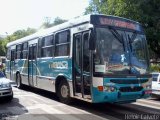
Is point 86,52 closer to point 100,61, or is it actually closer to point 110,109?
point 100,61

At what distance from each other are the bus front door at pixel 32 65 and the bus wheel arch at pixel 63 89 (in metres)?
3.02

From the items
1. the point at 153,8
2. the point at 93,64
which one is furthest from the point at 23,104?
the point at 153,8

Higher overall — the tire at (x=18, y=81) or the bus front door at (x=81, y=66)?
the bus front door at (x=81, y=66)

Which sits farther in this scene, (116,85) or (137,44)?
(137,44)

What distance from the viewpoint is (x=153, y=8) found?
26359 millimetres

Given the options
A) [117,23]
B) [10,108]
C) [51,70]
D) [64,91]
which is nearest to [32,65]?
[51,70]

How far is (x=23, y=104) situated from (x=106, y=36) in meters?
4.59

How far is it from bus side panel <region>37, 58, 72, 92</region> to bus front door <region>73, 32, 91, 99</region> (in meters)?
0.41

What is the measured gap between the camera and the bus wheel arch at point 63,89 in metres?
11.7

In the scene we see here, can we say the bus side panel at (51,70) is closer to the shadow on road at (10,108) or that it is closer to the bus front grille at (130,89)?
the shadow on road at (10,108)

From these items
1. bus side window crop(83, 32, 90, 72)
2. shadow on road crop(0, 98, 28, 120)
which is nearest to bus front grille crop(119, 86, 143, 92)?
bus side window crop(83, 32, 90, 72)

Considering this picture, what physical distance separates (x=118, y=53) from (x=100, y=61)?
2.56 feet

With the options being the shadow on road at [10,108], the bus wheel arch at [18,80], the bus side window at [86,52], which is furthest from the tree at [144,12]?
the bus side window at [86,52]

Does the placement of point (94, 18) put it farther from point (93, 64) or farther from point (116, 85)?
point (116, 85)
